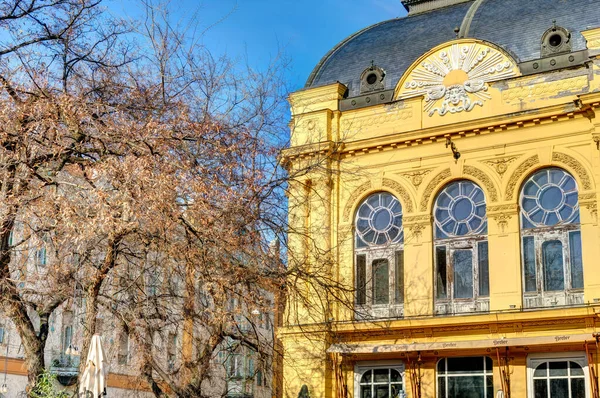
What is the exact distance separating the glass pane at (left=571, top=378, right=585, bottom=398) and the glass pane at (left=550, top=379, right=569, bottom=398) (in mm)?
148

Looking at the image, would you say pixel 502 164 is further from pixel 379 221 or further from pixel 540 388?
pixel 540 388

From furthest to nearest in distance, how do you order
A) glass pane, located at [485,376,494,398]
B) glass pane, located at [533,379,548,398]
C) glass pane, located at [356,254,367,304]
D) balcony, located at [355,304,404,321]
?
glass pane, located at [356,254,367,304]
balcony, located at [355,304,404,321]
glass pane, located at [485,376,494,398]
glass pane, located at [533,379,548,398]

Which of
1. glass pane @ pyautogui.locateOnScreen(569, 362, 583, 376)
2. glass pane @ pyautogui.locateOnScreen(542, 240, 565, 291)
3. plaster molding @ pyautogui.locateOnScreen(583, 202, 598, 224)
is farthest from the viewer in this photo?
glass pane @ pyautogui.locateOnScreen(542, 240, 565, 291)

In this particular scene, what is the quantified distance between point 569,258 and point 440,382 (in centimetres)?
474

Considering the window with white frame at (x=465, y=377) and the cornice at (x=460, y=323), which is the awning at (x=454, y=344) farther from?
the window with white frame at (x=465, y=377)

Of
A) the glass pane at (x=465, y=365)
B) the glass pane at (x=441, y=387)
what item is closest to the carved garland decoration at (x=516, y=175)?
the glass pane at (x=465, y=365)

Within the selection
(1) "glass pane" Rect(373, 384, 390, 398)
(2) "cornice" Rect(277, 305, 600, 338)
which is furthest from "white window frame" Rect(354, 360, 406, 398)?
(2) "cornice" Rect(277, 305, 600, 338)

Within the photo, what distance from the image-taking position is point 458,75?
2470cm

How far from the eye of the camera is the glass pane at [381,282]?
80.3ft

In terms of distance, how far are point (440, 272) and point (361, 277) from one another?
7.86 feet

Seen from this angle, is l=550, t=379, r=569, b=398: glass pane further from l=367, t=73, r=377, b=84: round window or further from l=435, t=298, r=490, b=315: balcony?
l=367, t=73, r=377, b=84: round window

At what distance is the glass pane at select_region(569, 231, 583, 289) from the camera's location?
21.7m

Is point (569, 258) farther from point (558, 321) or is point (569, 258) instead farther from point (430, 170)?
point (430, 170)

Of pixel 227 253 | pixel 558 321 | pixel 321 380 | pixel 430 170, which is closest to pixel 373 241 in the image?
pixel 430 170
